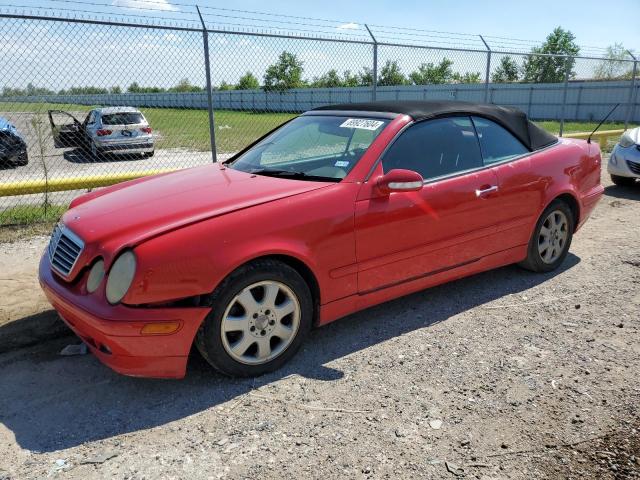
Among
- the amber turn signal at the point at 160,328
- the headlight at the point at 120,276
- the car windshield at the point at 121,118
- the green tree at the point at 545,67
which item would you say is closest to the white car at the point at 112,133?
the car windshield at the point at 121,118

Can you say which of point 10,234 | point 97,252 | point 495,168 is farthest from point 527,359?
point 10,234

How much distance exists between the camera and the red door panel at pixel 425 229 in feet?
11.5

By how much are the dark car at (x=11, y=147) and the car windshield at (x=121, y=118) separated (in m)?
2.56

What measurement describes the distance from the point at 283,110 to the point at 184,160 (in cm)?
302

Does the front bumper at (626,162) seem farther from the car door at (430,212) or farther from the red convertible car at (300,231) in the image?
the car door at (430,212)

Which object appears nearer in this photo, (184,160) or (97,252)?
(97,252)

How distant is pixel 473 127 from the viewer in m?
4.30

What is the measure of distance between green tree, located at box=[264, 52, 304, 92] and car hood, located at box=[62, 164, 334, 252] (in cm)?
526

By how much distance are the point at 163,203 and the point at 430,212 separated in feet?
5.90

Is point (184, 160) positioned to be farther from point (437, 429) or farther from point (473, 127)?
point (437, 429)

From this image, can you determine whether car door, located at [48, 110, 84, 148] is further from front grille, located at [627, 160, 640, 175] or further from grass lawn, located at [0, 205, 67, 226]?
front grille, located at [627, 160, 640, 175]

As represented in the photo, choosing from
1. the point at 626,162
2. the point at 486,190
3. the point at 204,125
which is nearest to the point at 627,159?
the point at 626,162

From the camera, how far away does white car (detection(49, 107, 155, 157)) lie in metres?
13.2

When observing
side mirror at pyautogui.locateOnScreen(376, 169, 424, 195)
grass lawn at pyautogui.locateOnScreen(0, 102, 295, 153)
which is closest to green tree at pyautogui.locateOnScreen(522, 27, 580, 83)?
grass lawn at pyautogui.locateOnScreen(0, 102, 295, 153)
